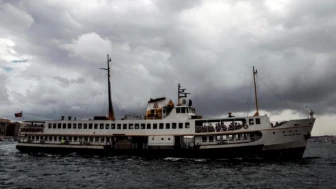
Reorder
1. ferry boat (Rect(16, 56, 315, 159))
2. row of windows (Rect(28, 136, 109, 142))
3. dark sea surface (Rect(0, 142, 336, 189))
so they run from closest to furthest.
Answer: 1. dark sea surface (Rect(0, 142, 336, 189))
2. ferry boat (Rect(16, 56, 315, 159))
3. row of windows (Rect(28, 136, 109, 142))

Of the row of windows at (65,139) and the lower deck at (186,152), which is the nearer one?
the lower deck at (186,152)

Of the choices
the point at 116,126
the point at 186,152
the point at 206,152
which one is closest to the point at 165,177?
the point at 186,152

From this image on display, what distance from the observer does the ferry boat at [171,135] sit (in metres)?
32.8

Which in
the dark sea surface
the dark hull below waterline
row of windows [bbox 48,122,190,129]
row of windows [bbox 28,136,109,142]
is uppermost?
row of windows [bbox 48,122,190,129]

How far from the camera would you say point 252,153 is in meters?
33.2

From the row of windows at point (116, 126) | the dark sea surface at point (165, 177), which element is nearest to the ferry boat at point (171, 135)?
the row of windows at point (116, 126)

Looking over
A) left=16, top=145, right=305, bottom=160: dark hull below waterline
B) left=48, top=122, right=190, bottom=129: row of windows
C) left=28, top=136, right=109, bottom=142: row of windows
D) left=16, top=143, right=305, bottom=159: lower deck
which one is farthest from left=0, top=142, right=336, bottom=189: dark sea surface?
left=28, top=136, right=109, bottom=142: row of windows

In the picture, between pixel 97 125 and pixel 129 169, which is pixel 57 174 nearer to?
pixel 129 169

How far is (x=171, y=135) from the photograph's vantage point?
3653 centimetres

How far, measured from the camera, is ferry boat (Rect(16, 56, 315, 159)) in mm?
32750

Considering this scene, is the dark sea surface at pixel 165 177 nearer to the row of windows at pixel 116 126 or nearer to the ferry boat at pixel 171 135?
the ferry boat at pixel 171 135

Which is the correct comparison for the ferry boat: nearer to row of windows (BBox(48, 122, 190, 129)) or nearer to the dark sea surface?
row of windows (BBox(48, 122, 190, 129))

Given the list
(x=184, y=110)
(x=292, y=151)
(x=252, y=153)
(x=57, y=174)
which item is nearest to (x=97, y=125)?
(x=184, y=110)

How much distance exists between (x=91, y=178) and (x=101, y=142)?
58.8 feet
